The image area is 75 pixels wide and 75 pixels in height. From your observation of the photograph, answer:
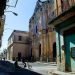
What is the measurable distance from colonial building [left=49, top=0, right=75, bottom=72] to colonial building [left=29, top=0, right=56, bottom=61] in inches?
764

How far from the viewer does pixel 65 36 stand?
16438mm

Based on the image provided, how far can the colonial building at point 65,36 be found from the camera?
15.2 metres

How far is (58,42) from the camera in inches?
Answer: 683

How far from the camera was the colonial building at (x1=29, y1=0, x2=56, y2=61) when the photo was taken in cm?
3778

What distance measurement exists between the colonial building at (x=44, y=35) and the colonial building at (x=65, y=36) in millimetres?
19398

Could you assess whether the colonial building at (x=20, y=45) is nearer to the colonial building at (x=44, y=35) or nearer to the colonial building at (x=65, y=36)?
the colonial building at (x=44, y=35)

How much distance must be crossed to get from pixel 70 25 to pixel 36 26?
107 feet

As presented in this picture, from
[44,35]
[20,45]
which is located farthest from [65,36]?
[20,45]

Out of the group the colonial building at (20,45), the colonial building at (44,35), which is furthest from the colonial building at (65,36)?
the colonial building at (20,45)

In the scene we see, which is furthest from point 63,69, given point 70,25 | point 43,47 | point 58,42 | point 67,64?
point 43,47

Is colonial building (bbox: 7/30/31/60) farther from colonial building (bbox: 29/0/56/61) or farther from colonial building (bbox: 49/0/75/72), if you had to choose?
colonial building (bbox: 49/0/75/72)

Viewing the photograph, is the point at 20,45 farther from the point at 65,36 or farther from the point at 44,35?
the point at 65,36

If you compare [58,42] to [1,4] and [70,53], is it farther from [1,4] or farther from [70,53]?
[1,4]

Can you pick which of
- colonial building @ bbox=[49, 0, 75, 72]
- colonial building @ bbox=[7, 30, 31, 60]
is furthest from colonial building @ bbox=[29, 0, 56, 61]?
colonial building @ bbox=[49, 0, 75, 72]
